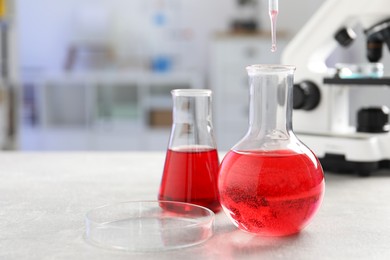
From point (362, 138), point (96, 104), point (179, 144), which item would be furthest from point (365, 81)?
point (96, 104)

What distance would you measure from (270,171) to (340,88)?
25.3 inches

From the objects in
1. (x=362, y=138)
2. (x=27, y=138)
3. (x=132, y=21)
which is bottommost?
(x=27, y=138)

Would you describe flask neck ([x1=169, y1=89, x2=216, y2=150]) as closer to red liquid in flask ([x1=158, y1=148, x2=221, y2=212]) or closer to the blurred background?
red liquid in flask ([x1=158, y1=148, x2=221, y2=212])

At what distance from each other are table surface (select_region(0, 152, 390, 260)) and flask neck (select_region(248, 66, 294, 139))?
119 mm

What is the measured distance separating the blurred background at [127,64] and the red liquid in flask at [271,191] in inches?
118

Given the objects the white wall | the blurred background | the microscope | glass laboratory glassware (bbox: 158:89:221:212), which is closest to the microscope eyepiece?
the microscope

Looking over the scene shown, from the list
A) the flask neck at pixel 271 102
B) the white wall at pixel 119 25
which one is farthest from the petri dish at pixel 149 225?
the white wall at pixel 119 25

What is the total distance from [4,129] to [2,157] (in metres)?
2.41

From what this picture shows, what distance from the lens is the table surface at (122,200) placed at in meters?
0.61

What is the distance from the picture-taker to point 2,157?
127 centimetres

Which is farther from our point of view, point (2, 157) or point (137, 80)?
point (137, 80)

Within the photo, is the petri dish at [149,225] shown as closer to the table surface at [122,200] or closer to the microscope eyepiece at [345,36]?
the table surface at [122,200]

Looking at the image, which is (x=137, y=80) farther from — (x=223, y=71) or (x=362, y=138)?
(x=362, y=138)

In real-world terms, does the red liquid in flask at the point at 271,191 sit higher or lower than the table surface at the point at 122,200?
higher
